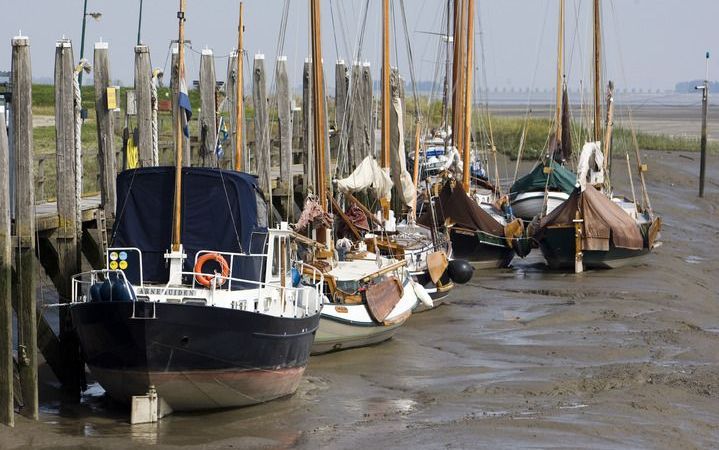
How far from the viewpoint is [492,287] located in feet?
94.8

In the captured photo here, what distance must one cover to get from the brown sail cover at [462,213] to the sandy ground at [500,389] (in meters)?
3.52

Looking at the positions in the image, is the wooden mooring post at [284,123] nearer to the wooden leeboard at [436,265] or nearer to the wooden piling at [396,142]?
the wooden piling at [396,142]

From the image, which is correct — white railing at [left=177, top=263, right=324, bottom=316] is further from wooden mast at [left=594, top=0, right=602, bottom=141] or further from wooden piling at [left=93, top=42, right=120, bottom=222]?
wooden mast at [left=594, top=0, right=602, bottom=141]

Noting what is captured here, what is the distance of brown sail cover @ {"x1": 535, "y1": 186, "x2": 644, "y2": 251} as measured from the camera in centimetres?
3119

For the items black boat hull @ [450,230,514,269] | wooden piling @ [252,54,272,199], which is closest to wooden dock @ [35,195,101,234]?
wooden piling @ [252,54,272,199]

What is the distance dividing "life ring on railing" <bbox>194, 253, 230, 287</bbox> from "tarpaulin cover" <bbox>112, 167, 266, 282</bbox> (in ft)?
1.01

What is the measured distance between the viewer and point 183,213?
16.9 m

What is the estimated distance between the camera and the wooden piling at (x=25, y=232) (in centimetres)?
1521

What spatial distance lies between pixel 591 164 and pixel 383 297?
15.2 m

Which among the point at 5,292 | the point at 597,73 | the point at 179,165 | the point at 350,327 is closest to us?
the point at 5,292

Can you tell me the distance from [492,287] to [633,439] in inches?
524

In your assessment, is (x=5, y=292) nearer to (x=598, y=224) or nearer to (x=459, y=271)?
(x=459, y=271)

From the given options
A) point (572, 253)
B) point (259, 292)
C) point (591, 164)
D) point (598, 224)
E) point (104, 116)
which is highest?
point (104, 116)

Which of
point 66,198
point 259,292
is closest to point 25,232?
point 66,198
